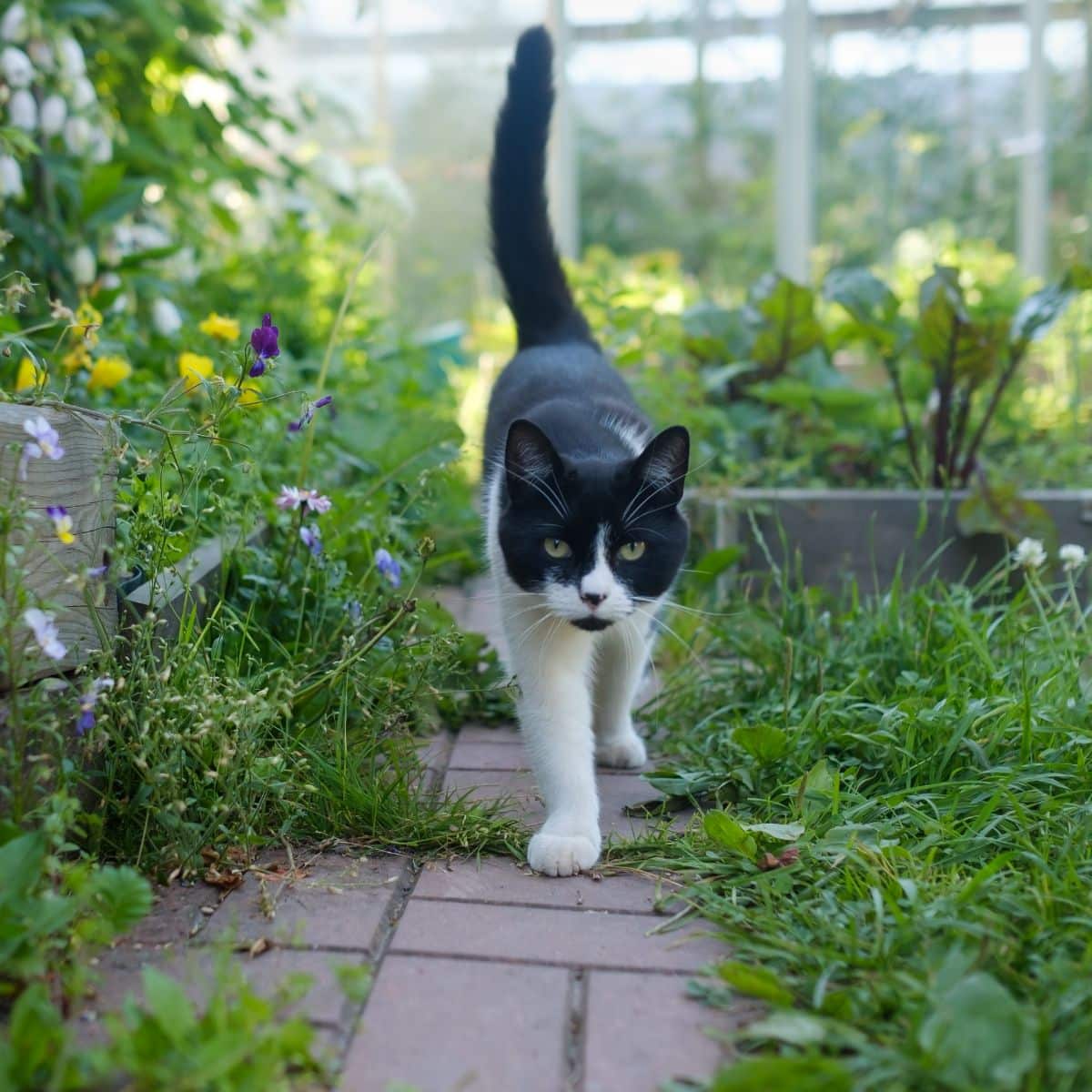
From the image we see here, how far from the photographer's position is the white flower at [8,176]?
271 centimetres

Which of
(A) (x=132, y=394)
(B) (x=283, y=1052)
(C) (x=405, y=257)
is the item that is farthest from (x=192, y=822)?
(C) (x=405, y=257)

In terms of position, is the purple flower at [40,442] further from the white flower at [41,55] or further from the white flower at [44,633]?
the white flower at [41,55]

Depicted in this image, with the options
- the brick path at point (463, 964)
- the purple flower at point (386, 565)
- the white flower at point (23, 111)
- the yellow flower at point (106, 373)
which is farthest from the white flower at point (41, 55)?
the brick path at point (463, 964)

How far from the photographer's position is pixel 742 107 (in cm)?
696

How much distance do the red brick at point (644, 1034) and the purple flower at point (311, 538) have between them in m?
0.92

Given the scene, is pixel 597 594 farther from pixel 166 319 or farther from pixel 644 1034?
pixel 166 319

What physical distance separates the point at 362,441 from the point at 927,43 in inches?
210

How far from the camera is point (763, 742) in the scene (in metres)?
1.96

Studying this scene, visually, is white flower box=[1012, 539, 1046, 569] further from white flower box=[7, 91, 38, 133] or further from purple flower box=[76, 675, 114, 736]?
white flower box=[7, 91, 38, 133]

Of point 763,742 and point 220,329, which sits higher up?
point 220,329

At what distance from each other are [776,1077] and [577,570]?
3.26 ft

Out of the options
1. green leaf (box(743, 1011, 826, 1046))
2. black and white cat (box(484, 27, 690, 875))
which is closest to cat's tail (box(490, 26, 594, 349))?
black and white cat (box(484, 27, 690, 875))

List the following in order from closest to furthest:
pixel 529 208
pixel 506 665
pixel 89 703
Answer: pixel 89 703 → pixel 506 665 → pixel 529 208

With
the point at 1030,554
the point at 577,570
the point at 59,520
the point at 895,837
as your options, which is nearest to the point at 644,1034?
the point at 895,837
